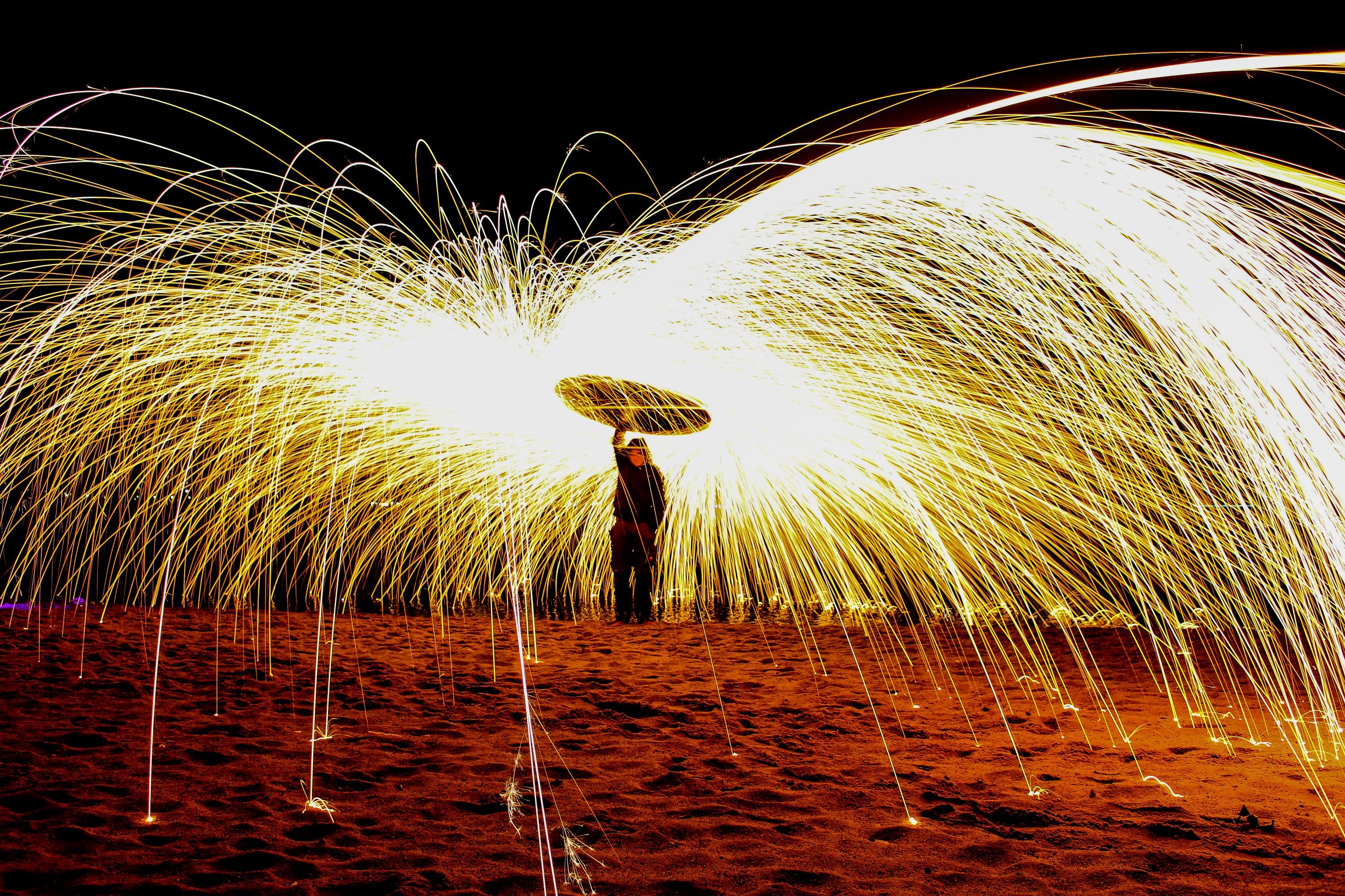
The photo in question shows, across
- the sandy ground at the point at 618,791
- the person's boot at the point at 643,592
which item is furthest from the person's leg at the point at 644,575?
the sandy ground at the point at 618,791

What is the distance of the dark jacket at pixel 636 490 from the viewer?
28.2ft

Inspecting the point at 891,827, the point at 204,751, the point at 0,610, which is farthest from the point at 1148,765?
the point at 0,610

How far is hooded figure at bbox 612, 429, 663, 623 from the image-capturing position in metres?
8.63

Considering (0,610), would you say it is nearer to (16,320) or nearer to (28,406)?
(28,406)

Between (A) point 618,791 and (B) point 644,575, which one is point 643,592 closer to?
(B) point 644,575

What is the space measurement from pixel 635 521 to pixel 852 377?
8.80ft

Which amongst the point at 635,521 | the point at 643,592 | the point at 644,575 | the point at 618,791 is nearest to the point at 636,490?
the point at 635,521

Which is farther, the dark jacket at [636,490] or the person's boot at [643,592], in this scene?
the person's boot at [643,592]

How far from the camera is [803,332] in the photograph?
7469mm

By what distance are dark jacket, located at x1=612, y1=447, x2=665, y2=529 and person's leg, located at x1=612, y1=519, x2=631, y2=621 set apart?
29 cm

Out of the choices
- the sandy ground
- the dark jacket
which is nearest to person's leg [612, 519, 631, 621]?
the dark jacket

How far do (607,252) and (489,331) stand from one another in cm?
143

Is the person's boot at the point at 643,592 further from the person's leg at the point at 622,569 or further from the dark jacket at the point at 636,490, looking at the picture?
the dark jacket at the point at 636,490

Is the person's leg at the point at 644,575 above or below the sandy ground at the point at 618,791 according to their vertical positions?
above
